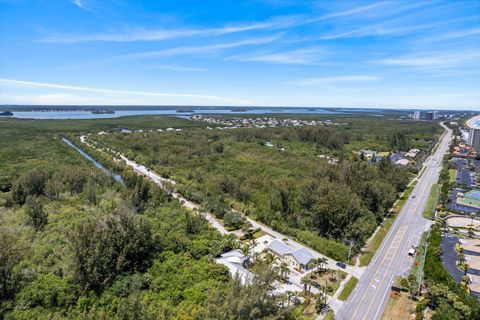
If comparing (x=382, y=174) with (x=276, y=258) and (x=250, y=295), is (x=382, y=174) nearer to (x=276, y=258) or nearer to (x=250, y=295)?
(x=276, y=258)

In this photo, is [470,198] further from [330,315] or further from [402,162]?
[330,315]

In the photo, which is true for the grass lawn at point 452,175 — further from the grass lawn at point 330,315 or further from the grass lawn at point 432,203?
the grass lawn at point 330,315

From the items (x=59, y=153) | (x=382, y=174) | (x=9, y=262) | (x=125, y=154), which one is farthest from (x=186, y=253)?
(x=59, y=153)

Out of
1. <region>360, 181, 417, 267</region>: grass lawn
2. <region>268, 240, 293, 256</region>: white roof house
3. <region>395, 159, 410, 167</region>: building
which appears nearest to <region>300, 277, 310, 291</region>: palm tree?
<region>268, 240, 293, 256</region>: white roof house

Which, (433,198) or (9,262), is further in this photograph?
(433,198)

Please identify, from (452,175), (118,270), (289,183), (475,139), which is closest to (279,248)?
(118,270)

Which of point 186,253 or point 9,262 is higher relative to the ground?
point 9,262

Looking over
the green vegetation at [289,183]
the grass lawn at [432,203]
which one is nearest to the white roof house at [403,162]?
the green vegetation at [289,183]
